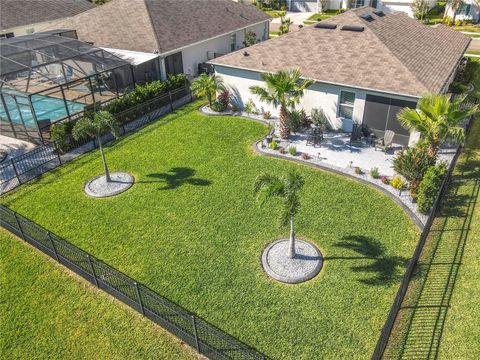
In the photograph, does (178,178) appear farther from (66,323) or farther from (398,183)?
(398,183)

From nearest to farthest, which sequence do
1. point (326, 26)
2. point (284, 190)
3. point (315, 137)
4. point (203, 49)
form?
point (284, 190), point (315, 137), point (326, 26), point (203, 49)

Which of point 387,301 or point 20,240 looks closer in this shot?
point 387,301

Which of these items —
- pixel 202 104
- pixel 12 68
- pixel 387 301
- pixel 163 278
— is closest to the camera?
pixel 387 301

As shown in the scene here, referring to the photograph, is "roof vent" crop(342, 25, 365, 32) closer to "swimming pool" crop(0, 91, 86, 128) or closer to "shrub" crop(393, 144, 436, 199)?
"shrub" crop(393, 144, 436, 199)

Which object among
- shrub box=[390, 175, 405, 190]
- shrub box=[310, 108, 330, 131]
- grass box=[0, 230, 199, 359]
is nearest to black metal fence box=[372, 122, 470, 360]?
shrub box=[390, 175, 405, 190]

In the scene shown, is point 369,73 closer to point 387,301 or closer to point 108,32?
point 387,301

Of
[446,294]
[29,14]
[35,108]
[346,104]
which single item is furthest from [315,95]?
[29,14]

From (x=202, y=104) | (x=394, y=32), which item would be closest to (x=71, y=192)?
(x=202, y=104)
